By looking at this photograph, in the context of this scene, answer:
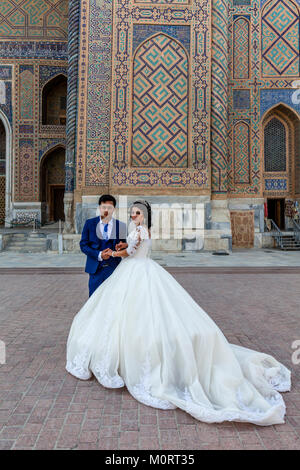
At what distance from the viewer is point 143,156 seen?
12.1 m

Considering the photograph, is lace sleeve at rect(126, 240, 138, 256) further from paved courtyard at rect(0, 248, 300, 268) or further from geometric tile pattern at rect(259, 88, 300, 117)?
geometric tile pattern at rect(259, 88, 300, 117)

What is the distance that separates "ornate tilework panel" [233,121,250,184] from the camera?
14.2 metres

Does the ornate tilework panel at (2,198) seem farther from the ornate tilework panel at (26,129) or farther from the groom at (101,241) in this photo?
the groom at (101,241)

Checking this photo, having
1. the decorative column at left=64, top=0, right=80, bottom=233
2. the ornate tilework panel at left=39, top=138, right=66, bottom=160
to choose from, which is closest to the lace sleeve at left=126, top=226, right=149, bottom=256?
the decorative column at left=64, top=0, right=80, bottom=233

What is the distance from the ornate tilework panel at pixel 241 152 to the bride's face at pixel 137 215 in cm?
1175

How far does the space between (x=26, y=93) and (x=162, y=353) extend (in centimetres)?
1885

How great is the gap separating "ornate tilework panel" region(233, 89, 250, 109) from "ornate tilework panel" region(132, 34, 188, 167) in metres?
2.97

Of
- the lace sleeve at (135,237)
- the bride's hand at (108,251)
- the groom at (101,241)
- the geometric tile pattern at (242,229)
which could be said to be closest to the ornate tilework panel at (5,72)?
the geometric tile pattern at (242,229)

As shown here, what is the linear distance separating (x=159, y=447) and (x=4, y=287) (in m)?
5.49

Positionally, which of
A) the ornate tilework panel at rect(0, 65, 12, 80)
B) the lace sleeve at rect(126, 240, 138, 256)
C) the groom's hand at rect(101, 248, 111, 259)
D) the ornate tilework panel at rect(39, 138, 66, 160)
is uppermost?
the ornate tilework panel at rect(0, 65, 12, 80)

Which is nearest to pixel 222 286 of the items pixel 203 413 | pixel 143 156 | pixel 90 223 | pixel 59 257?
pixel 90 223

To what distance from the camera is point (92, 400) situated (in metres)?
2.57

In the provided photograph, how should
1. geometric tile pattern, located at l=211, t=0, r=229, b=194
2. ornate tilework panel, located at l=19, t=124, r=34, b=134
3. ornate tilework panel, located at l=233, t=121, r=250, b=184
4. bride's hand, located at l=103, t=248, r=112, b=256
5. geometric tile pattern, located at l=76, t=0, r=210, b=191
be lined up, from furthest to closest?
ornate tilework panel, located at l=19, t=124, r=34, b=134 < ornate tilework panel, located at l=233, t=121, r=250, b=184 < geometric tile pattern, located at l=211, t=0, r=229, b=194 < geometric tile pattern, located at l=76, t=0, r=210, b=191 < bride's hand, located at l=103, t=248, r=112, b=256
